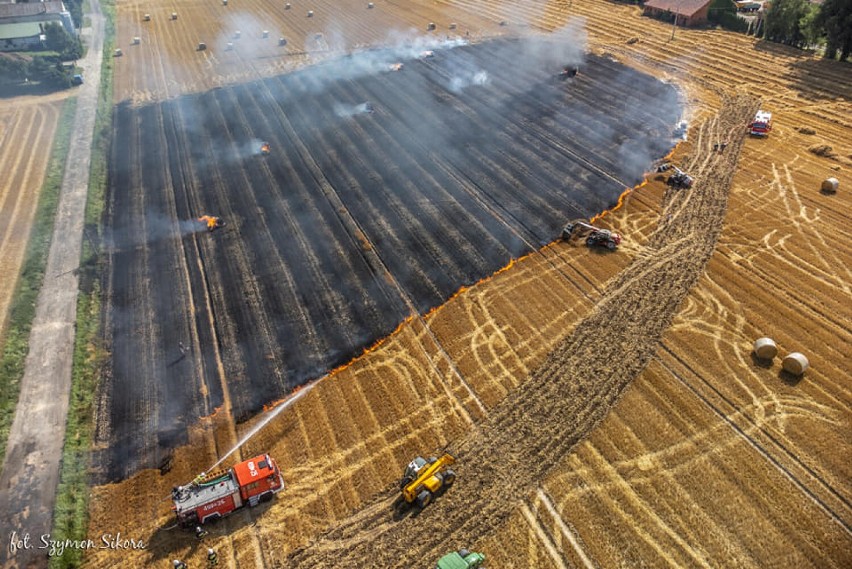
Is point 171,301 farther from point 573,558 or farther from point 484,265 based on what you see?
point 573,558

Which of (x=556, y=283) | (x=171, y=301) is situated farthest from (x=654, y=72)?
(x=171, y=301)

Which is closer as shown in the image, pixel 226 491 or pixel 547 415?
pixel 226 491

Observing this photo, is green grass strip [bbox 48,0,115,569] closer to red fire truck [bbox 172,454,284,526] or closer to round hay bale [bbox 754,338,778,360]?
red fire truck [bbox 172,454,284,526]

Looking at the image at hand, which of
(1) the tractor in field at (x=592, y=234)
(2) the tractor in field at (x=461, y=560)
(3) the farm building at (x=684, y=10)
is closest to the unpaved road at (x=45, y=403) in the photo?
(2) the tractor in field at (x=461, y=560)

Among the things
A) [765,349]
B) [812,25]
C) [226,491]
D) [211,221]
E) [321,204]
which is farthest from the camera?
[812,25]

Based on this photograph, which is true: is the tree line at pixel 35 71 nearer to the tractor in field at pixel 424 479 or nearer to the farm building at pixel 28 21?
the farm building at pixel 28 21

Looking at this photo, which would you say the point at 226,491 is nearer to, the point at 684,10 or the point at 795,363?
the point at 795,363

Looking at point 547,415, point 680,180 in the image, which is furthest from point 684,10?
point 547,415

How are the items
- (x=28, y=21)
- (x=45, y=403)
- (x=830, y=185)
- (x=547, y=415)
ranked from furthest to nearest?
1. (x=28, y=21)
2. (x=830, y=185)
3. (x=45, y=403)
4. (x=547, y=415)

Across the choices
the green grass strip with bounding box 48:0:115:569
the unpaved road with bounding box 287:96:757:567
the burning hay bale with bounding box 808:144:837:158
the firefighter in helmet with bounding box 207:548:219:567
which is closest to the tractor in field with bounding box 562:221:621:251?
the unpaved road with bounding box 287:96:757:567
